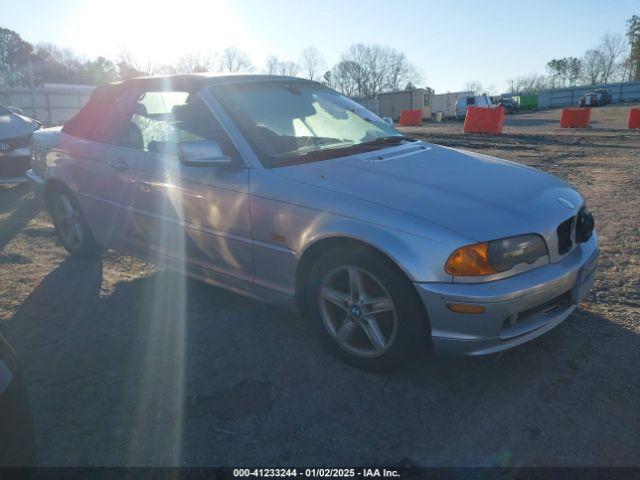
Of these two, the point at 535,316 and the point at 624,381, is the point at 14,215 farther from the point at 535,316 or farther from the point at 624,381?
the point at 624,381

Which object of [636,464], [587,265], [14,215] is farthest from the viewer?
[14,215]

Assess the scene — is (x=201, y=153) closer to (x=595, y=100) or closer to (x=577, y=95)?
(x=595, y=100)

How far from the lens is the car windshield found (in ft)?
10.3

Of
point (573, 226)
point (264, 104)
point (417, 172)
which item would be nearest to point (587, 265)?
point (573, 226)

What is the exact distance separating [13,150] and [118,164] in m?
5.75

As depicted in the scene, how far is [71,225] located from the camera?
471cm

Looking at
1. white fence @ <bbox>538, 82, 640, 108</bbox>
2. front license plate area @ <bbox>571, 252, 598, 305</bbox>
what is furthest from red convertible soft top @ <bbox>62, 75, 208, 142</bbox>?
white fence @ <bbox>538, 82, 640, 108</bbox>

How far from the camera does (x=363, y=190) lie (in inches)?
104

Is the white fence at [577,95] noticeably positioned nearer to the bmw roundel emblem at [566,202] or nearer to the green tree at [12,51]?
the green tree at [12,51]

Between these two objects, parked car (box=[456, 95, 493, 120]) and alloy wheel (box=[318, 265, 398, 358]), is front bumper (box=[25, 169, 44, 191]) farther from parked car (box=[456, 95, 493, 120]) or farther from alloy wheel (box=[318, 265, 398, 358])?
parked car (box=[456, 95, 493, 120])

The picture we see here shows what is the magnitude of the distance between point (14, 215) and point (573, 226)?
6.69m

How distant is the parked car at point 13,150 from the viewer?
8.17m

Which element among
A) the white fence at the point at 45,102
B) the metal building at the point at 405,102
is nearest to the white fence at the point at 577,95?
the metal building at the point at 405,102

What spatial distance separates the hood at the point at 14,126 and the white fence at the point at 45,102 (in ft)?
48.3
